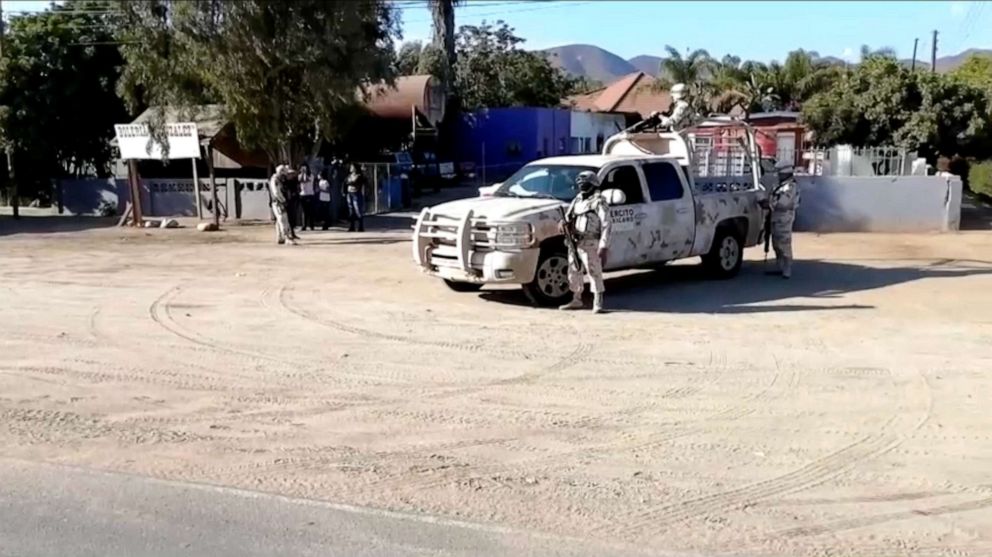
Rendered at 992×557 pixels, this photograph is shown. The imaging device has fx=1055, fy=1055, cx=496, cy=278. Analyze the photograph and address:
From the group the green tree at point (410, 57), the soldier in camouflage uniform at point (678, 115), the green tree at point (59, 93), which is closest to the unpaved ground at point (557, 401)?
the soldier in camouflage uniform at point (678, 115)

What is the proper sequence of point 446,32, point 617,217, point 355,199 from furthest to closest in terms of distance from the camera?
point 446,32, point 355,199, point 617,217

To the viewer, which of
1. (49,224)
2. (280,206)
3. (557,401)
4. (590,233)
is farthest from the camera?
(49,224)

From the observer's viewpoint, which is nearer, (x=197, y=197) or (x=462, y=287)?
(x=462, y=287)

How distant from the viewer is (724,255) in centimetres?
1568

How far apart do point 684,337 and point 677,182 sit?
4.13 meters

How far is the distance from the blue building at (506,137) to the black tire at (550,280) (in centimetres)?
3600

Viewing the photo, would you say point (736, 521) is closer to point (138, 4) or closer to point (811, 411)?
point (811, 411)

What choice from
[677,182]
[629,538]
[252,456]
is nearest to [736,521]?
[629,538]

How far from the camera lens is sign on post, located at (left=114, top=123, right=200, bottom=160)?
2638 centimetres

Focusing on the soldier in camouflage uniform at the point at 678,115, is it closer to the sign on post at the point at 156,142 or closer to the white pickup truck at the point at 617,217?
the white pickup truck at the point at 617,217

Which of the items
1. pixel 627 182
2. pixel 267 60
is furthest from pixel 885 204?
pixel 267 60

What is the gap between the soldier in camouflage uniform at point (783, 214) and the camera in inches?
611

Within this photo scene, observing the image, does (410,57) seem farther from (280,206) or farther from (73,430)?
(73,430)

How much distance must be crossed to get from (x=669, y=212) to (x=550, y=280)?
2.41 meters
